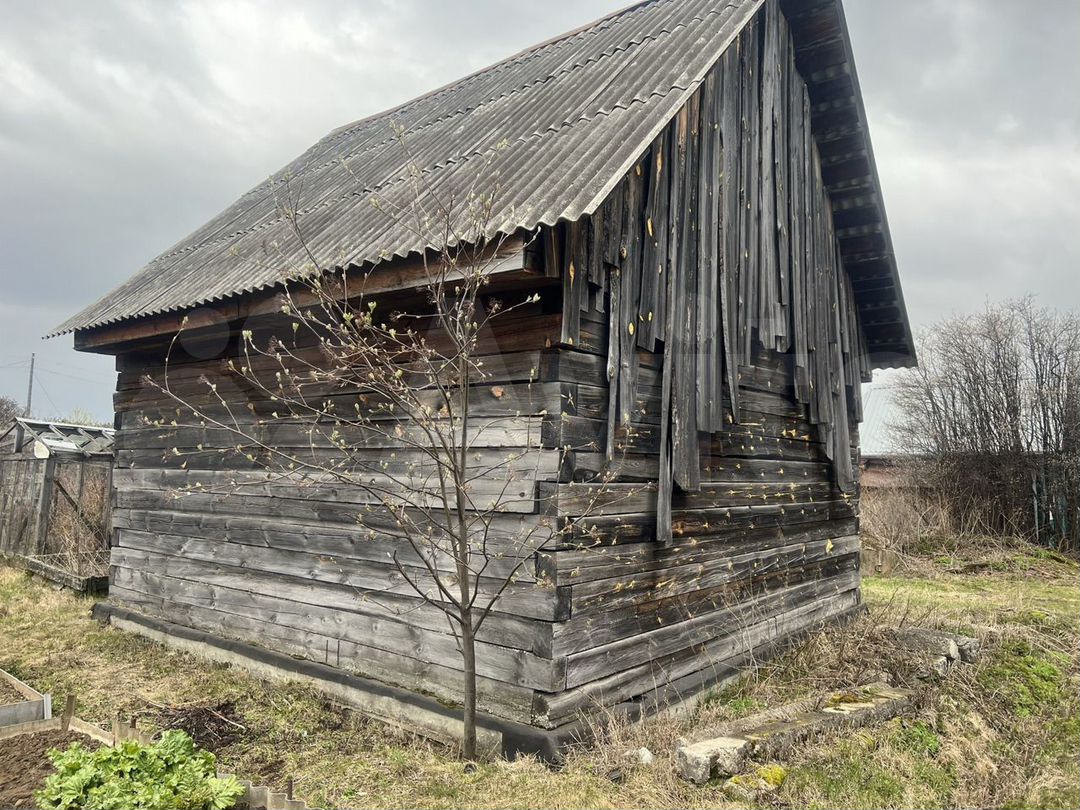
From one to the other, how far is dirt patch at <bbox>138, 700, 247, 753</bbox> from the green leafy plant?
52.5 inches

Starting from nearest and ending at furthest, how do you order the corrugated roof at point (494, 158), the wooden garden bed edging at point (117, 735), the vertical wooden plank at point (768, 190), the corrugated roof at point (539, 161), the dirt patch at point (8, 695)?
the wooden garden bed edging at point (117, 735) < the corrugated roof at point (494, 158) < the corrugated roof at point (539, 161) < the dirt patch at point (8, 695) < the vertical wooden plank at point (768, 190)

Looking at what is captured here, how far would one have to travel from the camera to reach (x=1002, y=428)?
18.2 meters

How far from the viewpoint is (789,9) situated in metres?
8.00

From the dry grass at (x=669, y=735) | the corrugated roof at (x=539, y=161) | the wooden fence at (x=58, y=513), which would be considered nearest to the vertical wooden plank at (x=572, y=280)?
the corrugated roof at (x=539, y=161)

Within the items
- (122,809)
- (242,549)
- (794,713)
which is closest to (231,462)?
(242,549)

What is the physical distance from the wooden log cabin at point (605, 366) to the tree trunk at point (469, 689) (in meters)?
0.27

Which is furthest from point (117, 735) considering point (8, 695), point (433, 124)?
point (433, 124)

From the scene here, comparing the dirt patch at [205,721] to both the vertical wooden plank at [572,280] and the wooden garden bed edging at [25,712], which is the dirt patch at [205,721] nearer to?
the wooden garden bed edging at [25,712]

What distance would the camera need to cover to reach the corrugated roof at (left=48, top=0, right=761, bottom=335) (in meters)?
5.35

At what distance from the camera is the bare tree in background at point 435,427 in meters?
4.79

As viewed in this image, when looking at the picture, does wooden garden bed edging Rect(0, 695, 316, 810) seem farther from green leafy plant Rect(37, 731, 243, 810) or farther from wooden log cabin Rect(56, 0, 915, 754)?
wooden log cabin Rect(56, 0, 915, 754)

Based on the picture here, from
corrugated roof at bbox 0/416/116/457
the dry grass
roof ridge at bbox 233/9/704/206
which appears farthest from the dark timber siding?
corrugated roof at bbox 0/416/116/457

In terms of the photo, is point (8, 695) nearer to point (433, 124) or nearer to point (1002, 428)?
point (433, 124)

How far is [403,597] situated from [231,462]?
2659 millimetres
